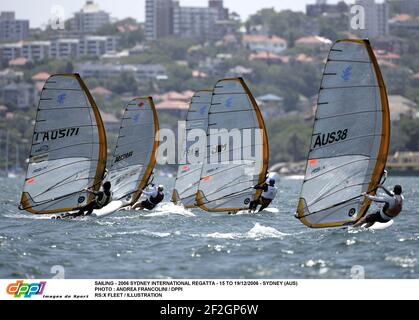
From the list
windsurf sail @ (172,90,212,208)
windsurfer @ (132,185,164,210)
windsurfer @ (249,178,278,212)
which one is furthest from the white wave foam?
windsurf sail @ (172,90,212,208)

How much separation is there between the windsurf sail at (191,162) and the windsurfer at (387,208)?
36.5 ft

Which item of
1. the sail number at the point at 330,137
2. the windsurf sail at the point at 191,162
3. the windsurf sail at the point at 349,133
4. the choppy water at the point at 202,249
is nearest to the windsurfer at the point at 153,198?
the windsurf sail at the point at 191,162

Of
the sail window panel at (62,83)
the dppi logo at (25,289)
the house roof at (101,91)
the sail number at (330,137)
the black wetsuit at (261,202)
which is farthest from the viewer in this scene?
the house roof at (101,91)

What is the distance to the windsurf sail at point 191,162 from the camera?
35.1m

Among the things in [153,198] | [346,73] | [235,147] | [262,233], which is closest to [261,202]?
[235,147]

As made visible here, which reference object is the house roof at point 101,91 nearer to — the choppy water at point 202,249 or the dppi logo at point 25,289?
the choppy water at point 202,249

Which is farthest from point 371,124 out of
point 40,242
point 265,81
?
point 265,81

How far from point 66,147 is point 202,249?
26.5ft

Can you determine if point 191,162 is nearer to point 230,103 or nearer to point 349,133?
point 230,103

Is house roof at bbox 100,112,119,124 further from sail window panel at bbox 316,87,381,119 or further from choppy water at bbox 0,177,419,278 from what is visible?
sail window panel at bbox 316,87,381,119

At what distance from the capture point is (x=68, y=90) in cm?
2914

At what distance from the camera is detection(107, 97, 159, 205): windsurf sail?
110 ft
